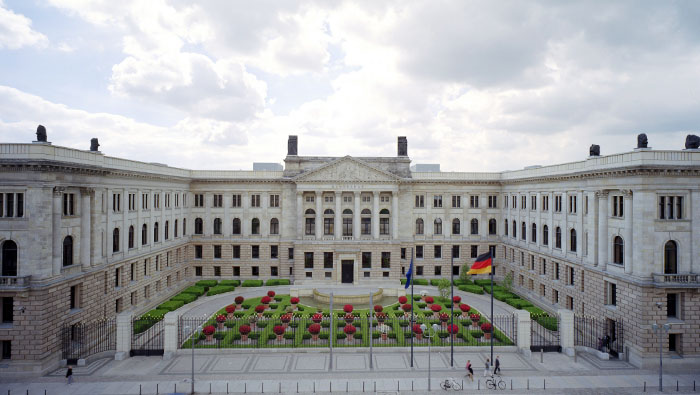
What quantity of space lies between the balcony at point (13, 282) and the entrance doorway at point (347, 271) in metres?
37.3

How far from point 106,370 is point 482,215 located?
52.1 m

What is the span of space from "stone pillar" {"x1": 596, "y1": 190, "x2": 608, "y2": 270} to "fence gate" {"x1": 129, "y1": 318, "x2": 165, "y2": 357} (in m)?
40.4

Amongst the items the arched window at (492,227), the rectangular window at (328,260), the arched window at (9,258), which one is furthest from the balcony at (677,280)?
the arched window at (9,258)

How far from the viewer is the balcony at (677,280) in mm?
31152

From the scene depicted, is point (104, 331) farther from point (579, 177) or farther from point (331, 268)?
point (579, 177)

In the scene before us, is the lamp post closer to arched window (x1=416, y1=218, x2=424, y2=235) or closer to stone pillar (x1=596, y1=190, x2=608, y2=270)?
stone pillar (x1=596, y1=190, x2=608, y2=270)

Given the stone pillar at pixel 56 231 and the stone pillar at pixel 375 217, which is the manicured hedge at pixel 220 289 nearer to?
the stone pillar at pixel 375 217

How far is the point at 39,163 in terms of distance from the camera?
1174 inches

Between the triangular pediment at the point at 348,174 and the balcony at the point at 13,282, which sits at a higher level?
the triangular pediment at the point at 348,174

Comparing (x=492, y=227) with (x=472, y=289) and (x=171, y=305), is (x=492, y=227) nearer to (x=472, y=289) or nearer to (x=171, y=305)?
(x=472, y=289)

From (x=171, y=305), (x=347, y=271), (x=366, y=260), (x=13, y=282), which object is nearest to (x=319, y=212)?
(x=347, y=271)

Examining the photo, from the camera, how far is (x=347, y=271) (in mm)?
58844

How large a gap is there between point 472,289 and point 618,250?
21.8m

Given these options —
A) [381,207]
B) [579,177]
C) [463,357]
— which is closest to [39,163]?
[463,357]
